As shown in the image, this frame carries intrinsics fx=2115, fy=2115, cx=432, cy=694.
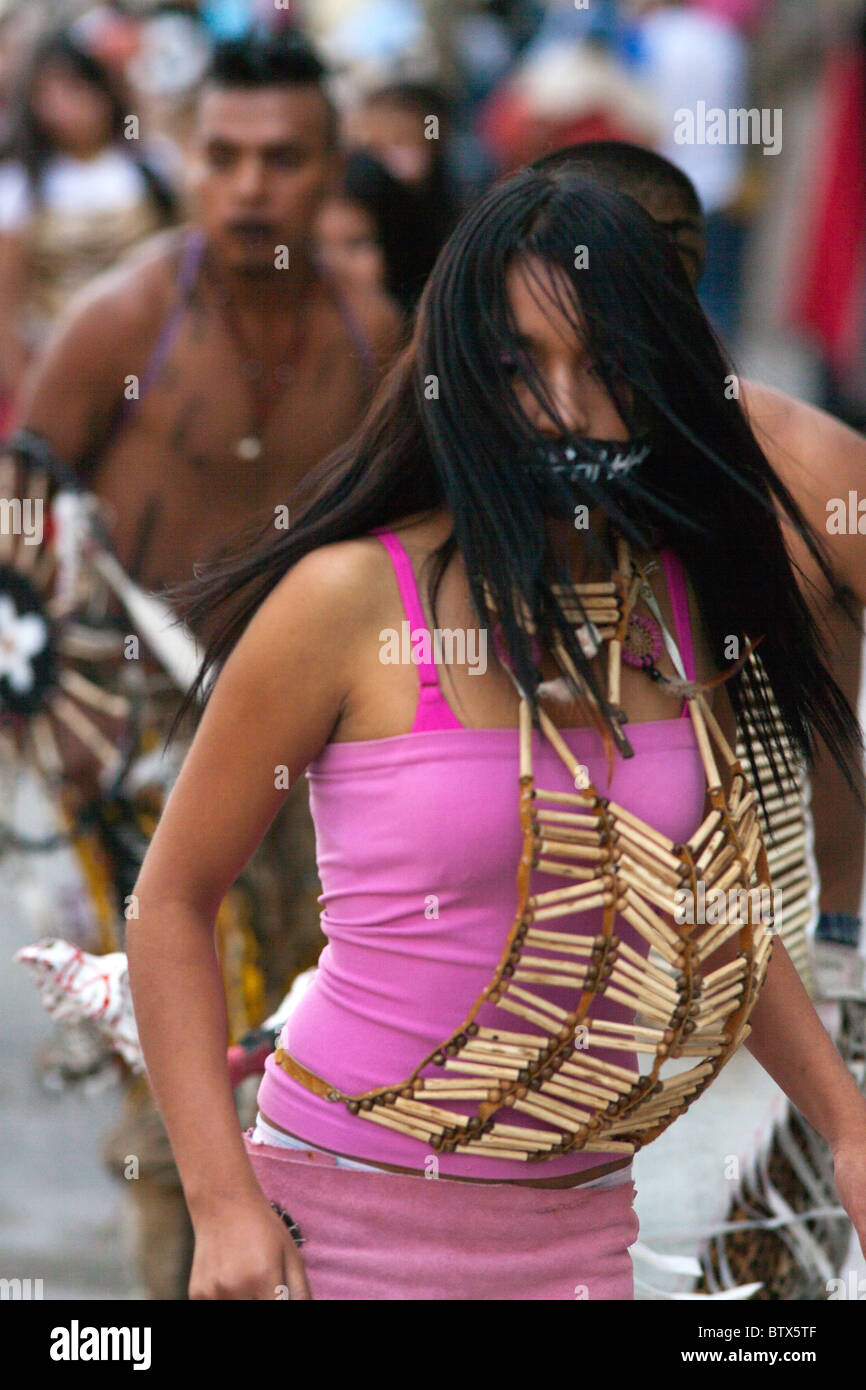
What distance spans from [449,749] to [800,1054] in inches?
19.8

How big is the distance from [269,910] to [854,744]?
1.85 meters

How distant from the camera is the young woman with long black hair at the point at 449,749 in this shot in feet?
5.78

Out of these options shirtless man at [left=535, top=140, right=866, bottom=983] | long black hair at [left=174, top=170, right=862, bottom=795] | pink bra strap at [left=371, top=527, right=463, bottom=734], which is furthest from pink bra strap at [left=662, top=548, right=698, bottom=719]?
shirtless man at [left=535, top=140, right=866, bottom=983]

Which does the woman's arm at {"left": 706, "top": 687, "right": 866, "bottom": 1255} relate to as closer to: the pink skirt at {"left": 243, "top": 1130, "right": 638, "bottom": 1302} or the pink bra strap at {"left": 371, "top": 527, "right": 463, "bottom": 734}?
the pink skirt at {"left": 243, "top": 1130, "right": 638, "bottom": 1302}

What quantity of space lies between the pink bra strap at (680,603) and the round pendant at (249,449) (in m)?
2.28

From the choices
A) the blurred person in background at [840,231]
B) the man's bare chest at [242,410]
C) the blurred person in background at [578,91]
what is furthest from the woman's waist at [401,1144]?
the blurred person in background at [840,231]

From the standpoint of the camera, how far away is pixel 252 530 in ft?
6.87

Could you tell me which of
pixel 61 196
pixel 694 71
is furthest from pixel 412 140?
pixel 694 71

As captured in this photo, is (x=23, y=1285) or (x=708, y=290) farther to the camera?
(x=708, y=290)

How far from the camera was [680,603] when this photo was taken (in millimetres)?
1983

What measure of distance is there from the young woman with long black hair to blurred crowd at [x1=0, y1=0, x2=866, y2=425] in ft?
10.7

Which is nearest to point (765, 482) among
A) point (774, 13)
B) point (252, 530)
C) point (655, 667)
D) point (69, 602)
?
point (655, 667)

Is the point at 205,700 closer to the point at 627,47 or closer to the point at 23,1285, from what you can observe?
the point at 23,1285

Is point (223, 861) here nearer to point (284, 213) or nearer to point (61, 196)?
point (284, 213)
